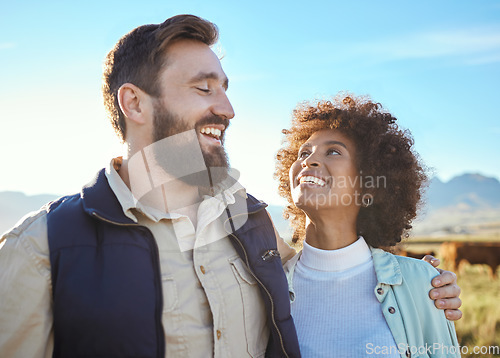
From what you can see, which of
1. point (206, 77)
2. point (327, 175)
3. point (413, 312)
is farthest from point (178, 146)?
point (413, 312)

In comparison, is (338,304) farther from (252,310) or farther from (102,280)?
(102,280)

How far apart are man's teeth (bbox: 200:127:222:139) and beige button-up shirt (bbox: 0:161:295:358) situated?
1.51 ft

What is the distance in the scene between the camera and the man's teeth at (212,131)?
118 inches

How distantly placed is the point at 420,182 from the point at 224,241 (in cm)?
233

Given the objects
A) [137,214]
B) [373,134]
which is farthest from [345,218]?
[137,214]

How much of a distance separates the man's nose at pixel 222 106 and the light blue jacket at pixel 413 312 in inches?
68.0

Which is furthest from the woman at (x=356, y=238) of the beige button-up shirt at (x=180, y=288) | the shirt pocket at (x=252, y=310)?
the beige button-up shirt at (x=180, y=288)

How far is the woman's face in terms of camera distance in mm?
3553

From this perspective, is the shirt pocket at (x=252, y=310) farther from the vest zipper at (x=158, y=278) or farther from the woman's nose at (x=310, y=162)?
the woman's nose at (x=310, y=162)

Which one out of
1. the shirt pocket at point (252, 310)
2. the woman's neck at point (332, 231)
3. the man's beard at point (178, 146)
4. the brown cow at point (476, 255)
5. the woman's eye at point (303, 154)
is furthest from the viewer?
the brown cow at point (476, 255)

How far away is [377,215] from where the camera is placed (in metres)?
4.07

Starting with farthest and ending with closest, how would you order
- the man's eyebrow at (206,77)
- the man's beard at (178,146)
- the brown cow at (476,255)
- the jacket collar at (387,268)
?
the brown cow at (476,255) → the jacket collar at (387,268) → the man's eyebrow at (206,77) → the man's beard at (178,146)

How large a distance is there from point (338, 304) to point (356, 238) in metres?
A: 0.71

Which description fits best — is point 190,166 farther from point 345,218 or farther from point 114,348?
point 345,218
